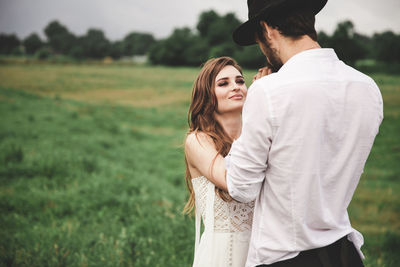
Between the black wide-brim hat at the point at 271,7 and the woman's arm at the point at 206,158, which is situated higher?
the black wide-brim hat at the point at 271,7

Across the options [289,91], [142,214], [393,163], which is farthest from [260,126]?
[393,163]

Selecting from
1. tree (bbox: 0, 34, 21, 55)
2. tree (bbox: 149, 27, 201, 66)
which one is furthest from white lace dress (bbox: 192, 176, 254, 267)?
→ tree (bbox: 0, 34, 21, 55)

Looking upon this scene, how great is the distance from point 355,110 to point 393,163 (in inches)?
374

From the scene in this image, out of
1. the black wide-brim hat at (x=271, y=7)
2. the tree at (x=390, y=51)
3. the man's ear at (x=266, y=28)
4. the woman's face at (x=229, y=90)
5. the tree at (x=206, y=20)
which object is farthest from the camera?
the tree at (x=206, y=20)

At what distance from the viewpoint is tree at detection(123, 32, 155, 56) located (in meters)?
121

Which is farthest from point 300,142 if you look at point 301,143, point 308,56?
point 308,56

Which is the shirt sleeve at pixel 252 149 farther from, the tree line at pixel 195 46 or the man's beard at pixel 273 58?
the tree line at pixel 195 46

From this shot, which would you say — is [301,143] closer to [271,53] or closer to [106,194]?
[271,53]

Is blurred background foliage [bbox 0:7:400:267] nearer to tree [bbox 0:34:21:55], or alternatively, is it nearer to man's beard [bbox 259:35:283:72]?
man's beard [bbox 259:35:283:72]

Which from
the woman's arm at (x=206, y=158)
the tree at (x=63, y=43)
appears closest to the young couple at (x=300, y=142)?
the woman's arm at (x=206, y=158)

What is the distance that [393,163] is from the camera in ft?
30.9

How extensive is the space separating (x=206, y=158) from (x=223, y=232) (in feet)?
1.72

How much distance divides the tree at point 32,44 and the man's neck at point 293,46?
376 feet

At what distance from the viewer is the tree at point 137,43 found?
398ft
